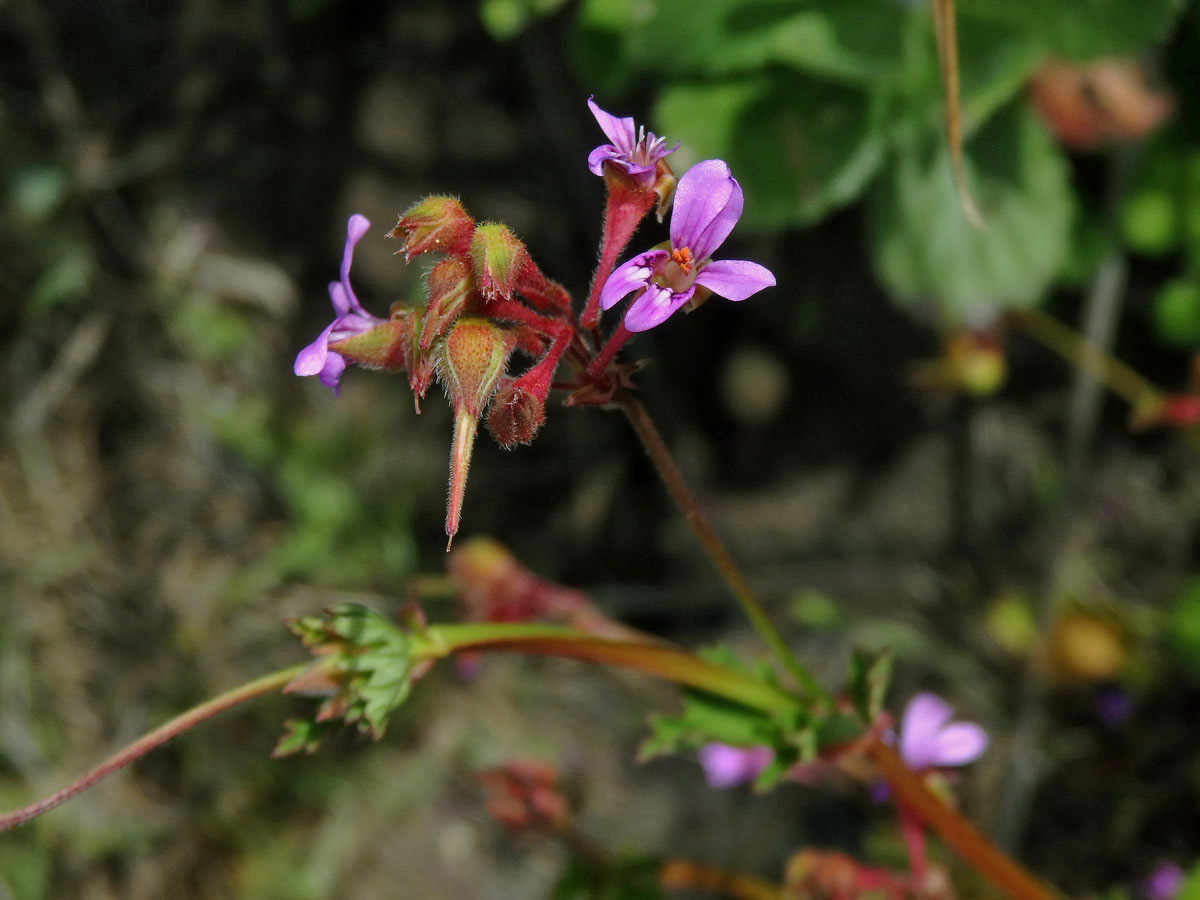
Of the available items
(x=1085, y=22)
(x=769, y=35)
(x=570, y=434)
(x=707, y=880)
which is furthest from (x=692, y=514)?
(x=570, y=434)

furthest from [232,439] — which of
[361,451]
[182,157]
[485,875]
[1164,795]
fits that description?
[1164,795]

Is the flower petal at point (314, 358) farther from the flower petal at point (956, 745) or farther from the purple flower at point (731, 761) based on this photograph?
the purple flower at point (731, 761)

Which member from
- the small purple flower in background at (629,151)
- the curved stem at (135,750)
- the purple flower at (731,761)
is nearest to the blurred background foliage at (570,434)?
the purple flower at (731,761)

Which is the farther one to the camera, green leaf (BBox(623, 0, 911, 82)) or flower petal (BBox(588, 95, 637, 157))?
green leaf (BBox(623, 0, 911, 82))

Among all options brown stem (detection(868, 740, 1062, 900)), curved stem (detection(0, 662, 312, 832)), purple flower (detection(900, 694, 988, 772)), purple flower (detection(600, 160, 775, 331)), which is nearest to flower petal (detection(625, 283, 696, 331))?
purple flower (detection(600, 160, 775, 331))

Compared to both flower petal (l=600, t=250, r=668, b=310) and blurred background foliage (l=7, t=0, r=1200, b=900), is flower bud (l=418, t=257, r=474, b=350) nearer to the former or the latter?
flower petal (l=600, t=250, r=668, b=310)
